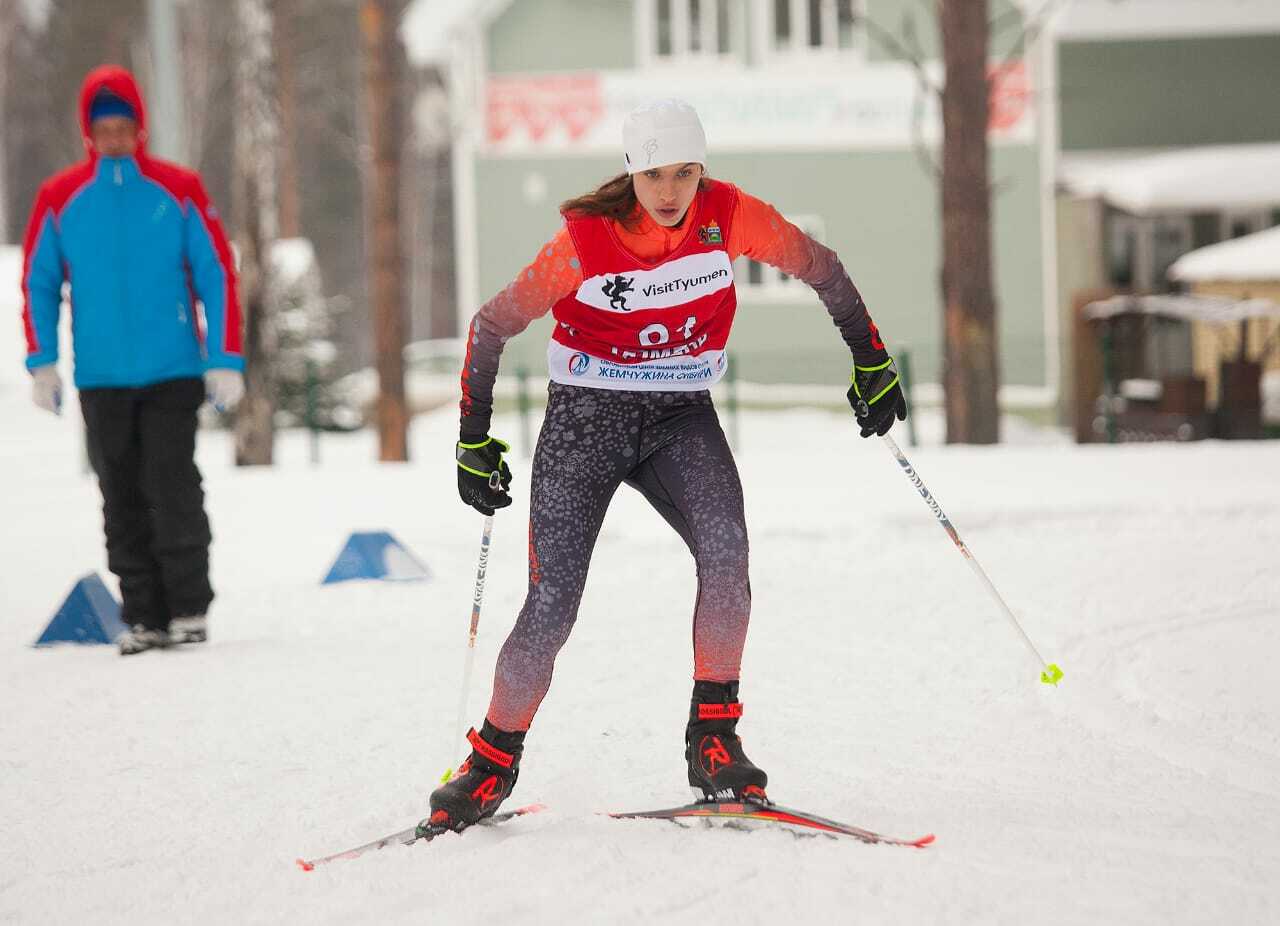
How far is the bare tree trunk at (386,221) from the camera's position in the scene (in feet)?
60.1

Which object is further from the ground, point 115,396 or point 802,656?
point 115,396

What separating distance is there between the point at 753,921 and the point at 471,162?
24310 mm

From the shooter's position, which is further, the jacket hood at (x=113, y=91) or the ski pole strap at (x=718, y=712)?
the jacket hood at (x=113, y=91)

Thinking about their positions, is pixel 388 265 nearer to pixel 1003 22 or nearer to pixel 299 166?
pixel 1003 22

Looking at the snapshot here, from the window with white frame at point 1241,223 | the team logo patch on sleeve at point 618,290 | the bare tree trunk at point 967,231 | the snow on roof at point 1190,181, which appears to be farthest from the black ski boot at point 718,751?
the window with white frame at point 1241,223

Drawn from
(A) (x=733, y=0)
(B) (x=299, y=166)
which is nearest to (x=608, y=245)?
(A) (x=733, y=0)

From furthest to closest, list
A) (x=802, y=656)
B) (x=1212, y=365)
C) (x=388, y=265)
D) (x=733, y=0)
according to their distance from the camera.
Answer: (x=733, y=0) < (x=1212, y=365) < (x=388, y=265) < (x=802, y=656)

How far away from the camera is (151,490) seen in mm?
6957

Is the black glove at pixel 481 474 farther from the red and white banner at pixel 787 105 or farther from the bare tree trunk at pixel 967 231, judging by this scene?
the red and white banner at pixel 787 105

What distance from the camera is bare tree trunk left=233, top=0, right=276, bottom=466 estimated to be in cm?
1656

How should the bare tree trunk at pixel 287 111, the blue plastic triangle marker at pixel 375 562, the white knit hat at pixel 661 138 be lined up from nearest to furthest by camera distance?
the white knit hat at pixel 661 138, the blue plastic triangle marker at pixel 375 562, the bare tree trunk at pixel 287 111

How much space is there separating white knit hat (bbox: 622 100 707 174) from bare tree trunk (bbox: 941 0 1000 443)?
11.4 m

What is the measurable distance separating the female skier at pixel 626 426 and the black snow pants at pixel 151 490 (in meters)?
2.97

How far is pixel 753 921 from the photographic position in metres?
3.46
